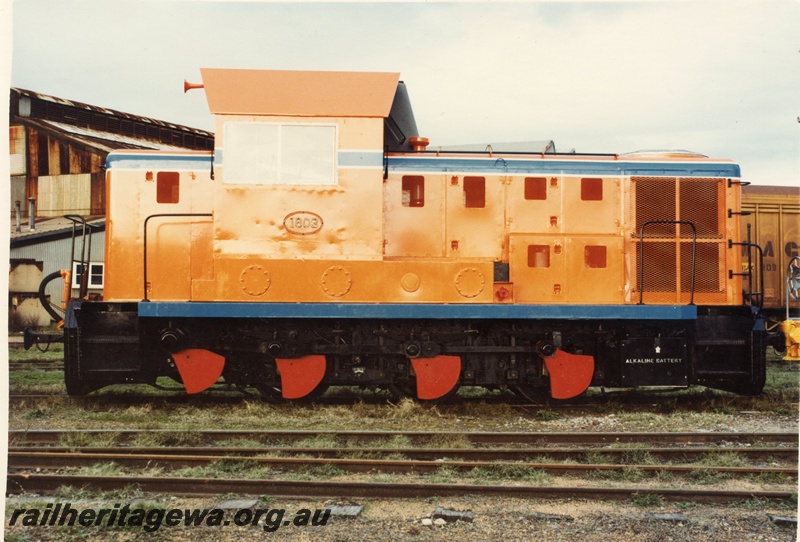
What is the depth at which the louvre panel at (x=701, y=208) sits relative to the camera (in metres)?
7.57

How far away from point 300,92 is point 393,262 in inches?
81.5

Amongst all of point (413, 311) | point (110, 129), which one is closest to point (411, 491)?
point (413, 311)

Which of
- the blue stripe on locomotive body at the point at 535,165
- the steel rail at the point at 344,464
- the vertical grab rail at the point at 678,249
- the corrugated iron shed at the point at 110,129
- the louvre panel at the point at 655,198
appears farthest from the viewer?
the corrugated iron shed at the point at 110,129

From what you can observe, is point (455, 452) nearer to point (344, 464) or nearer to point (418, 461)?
point (418, 461)

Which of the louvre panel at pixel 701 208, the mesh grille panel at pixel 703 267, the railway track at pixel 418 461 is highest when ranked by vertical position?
the louvre panel at pixel 701 208

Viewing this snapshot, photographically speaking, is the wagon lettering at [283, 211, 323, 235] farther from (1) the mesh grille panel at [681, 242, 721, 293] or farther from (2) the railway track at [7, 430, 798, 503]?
(1) the mesh grille panel at [681, 242, 721, 293]

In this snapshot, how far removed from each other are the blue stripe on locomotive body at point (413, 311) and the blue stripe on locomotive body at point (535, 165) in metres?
1.71

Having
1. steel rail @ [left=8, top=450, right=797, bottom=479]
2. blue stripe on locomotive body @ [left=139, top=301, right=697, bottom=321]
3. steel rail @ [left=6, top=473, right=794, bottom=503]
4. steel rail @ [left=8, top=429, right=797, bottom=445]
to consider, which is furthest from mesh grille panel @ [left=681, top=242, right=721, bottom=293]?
steel rail @ [left=6, top=473, right=794, bottom=503]

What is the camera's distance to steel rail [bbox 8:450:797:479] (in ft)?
17.2

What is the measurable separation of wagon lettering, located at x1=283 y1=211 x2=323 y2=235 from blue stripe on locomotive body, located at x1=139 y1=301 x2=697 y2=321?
79 cm

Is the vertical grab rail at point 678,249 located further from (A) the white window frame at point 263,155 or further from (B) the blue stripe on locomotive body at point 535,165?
(A) the white window frame at point 263,155

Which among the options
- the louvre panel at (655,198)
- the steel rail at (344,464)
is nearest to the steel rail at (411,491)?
the steel rail at (344,464)

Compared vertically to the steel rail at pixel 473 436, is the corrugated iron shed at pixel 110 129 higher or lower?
higher

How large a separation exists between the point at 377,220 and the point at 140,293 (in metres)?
2.95
